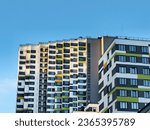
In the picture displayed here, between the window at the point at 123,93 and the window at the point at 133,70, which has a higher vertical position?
the window at the point at 133,70

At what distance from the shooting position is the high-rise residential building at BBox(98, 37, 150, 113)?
80688 mm

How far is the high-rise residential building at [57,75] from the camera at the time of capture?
14325 cm

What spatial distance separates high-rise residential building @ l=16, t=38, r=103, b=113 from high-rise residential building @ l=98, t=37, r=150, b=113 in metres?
52.7

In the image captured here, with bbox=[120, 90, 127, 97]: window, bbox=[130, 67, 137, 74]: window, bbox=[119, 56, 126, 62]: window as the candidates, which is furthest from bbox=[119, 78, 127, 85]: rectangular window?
bbox=[119, 56, 126, 62]: window

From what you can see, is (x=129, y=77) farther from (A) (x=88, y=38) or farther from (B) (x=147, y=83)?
(A) (x=88, y=38)

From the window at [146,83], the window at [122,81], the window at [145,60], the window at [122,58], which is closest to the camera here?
the window at [122,81]

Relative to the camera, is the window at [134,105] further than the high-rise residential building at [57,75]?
No

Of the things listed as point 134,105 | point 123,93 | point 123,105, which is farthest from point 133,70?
point 123,105

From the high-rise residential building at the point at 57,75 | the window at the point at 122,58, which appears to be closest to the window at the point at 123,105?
the window at the point at 122,58

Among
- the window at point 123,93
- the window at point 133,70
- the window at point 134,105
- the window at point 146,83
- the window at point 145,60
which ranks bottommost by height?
the window at point 134,105

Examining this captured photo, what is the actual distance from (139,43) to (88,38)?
206 feet

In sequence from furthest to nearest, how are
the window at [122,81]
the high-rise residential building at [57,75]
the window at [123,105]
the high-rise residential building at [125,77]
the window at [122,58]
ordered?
the high-rise residential building at [57,75], the window at [122,58], the window at [122,81], the high-rise residential building at [125,77], the window at [123,105]

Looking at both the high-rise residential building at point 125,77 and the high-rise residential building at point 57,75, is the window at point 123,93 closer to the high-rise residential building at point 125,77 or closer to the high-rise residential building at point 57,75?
the high-rise residential building at point 125,77

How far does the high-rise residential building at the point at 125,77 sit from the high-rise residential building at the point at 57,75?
52.7m
